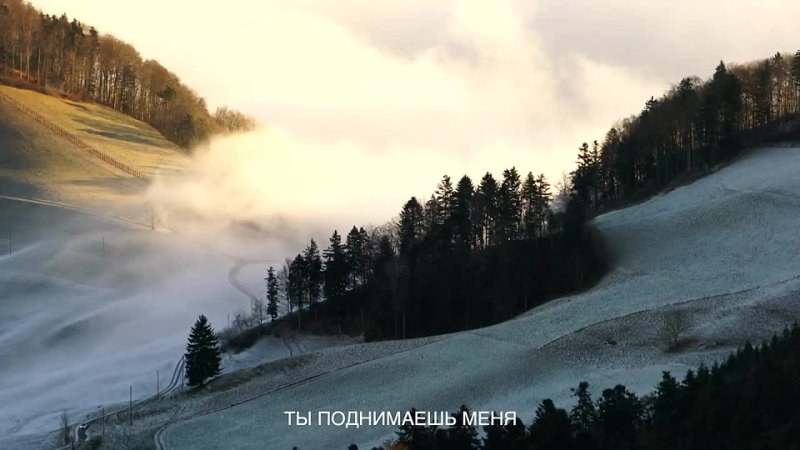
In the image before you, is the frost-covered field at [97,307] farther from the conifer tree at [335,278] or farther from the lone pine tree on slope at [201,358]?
the conifer tree at [335,278]

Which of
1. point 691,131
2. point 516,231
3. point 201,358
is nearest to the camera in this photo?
point 201,358

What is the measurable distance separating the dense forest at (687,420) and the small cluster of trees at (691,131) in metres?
47.6

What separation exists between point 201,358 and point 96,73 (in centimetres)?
11178

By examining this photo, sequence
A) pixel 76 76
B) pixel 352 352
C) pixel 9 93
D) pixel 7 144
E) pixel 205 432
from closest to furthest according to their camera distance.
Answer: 1. pixel 205 432
2. pixel 352 352
3. pixel 7 144
4. pixel 9 93
5. pixel 76 76

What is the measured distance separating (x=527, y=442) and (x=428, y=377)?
17082 millimetres

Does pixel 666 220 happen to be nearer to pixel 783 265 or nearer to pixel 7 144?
pixel 783 265

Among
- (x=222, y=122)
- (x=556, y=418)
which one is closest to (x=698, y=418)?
(x=556, y=418)

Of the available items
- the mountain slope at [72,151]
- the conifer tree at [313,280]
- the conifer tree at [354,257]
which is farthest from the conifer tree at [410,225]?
the mountain slope at [72,151]

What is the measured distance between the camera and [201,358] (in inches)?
2244

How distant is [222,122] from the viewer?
16050 centimetres

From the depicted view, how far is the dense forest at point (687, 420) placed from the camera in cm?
2575

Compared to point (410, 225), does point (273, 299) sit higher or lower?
lower

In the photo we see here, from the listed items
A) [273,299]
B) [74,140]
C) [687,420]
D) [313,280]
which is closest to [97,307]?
[273,299]

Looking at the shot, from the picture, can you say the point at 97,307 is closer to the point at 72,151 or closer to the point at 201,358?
the point at 201,358
